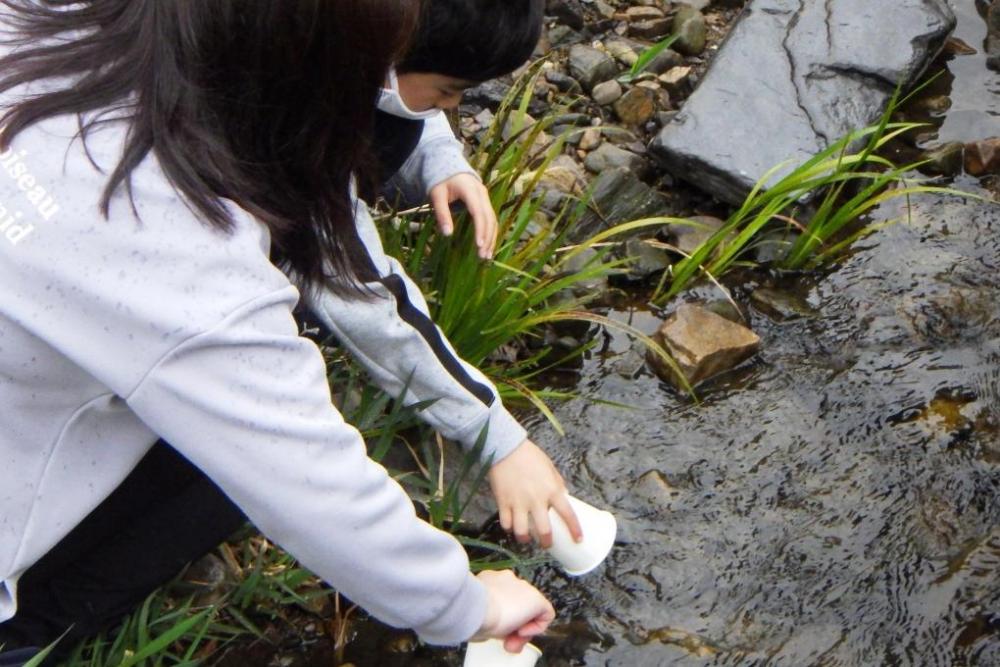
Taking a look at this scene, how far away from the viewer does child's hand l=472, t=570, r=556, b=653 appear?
5.28 ft

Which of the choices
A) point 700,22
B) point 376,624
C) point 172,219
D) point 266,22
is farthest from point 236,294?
point 700,22

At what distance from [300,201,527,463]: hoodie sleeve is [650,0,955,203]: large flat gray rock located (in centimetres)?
124

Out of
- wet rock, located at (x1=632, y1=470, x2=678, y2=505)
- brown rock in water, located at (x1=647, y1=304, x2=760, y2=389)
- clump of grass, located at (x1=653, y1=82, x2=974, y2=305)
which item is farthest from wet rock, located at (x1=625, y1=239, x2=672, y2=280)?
wet rock, located at (x1=632, y1=470, x2=678, y2=505)

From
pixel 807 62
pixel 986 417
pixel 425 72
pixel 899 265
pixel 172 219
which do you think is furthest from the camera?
pixel 807 62

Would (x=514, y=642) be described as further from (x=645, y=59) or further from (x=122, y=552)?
(x=645, y=59)

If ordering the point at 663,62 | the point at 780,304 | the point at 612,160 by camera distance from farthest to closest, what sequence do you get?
1. the point at 663,62
2. the point at 612,160
3. the point at 780,304

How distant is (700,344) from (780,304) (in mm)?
313

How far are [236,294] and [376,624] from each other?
102 cm

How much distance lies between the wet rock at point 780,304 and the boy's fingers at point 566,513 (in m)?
1.08

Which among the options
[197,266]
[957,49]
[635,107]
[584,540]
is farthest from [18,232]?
[957,49]

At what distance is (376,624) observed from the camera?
2.09 meters

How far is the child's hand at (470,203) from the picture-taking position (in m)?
2.28

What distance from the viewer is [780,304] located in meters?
2.79

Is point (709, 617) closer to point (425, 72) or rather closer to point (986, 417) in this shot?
point (986, 417)
